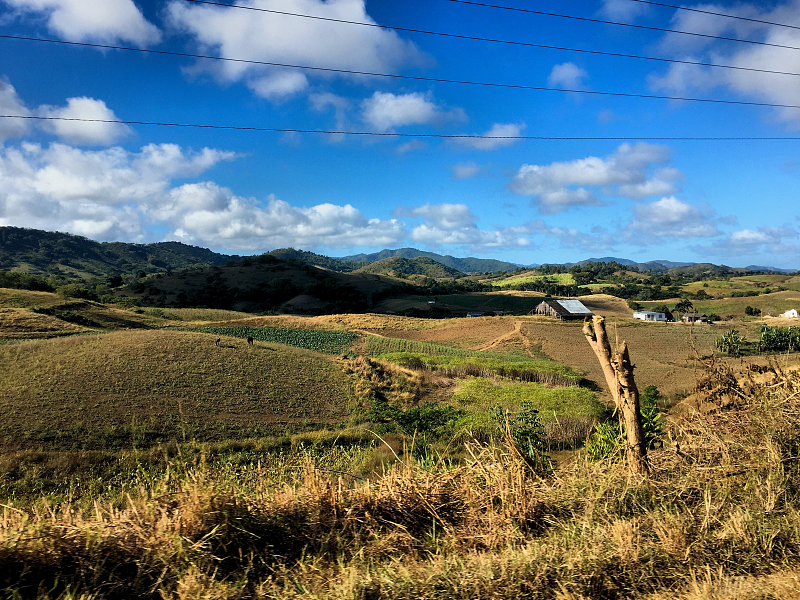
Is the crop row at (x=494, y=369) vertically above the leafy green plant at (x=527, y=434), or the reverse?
the leafy green plant at (x=527, y=434)

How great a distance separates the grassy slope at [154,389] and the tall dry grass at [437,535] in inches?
560

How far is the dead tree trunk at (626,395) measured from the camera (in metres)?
4.61

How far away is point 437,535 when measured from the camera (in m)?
3.77

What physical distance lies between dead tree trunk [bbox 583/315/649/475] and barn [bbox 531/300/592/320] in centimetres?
6650

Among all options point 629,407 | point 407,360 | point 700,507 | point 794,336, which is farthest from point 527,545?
point 794,336

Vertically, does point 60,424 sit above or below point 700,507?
below

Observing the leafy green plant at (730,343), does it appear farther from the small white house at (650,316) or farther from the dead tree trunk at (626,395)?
the small white house at (650,316)

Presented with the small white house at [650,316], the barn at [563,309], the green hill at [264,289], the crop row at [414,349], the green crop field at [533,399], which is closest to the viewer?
the green crop field at [533,399]

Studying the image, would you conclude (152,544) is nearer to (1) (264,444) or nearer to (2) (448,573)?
(2) (448,573)

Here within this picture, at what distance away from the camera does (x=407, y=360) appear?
109 feet

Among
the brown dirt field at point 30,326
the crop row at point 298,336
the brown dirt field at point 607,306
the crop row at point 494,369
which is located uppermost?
the brown dirt field at point 607,306

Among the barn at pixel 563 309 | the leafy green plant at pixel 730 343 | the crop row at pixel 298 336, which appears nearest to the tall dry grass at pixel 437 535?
the leafy green plant at pixel 730 343

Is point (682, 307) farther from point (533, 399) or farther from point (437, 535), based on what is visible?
point (437, 535)

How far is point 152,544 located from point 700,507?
14.5ft
